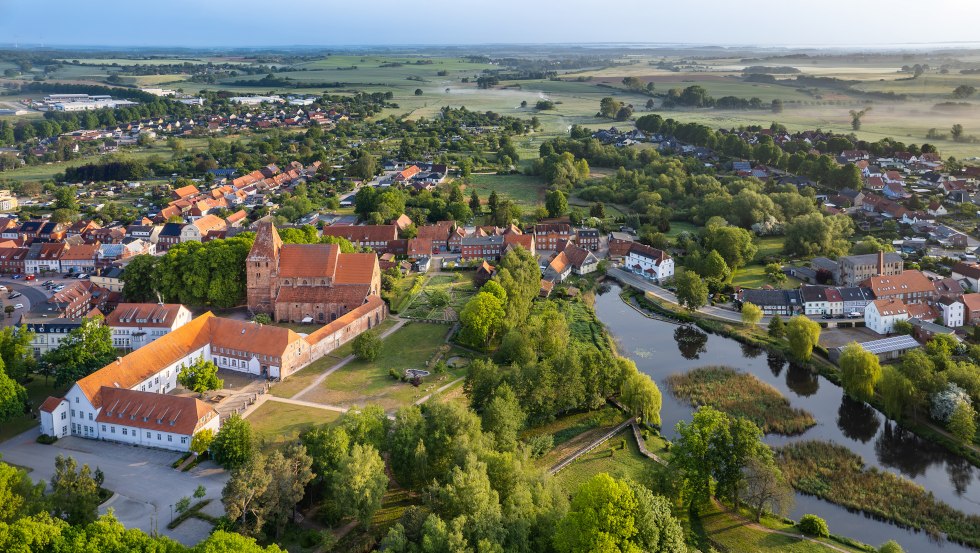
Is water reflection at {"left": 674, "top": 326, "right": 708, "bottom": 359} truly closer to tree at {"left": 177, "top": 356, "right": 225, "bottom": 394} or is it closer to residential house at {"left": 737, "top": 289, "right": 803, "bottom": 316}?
residential house at {"left": 737, "top": 289, "right": 803, "bottom": 316}

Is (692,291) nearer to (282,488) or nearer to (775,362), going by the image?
(775,362)

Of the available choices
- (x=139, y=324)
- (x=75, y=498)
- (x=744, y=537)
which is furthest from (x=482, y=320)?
(x=75, y=498)

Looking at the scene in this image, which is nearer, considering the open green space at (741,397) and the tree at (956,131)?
the open green space at (741,397)

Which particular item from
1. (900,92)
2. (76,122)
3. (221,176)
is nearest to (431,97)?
(76,122)

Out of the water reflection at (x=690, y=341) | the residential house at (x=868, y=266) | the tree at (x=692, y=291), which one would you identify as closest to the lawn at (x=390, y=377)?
the water reflection at (x=690, y=341)

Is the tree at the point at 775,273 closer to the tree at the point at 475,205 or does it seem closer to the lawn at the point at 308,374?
the tree at the point at 475,205
